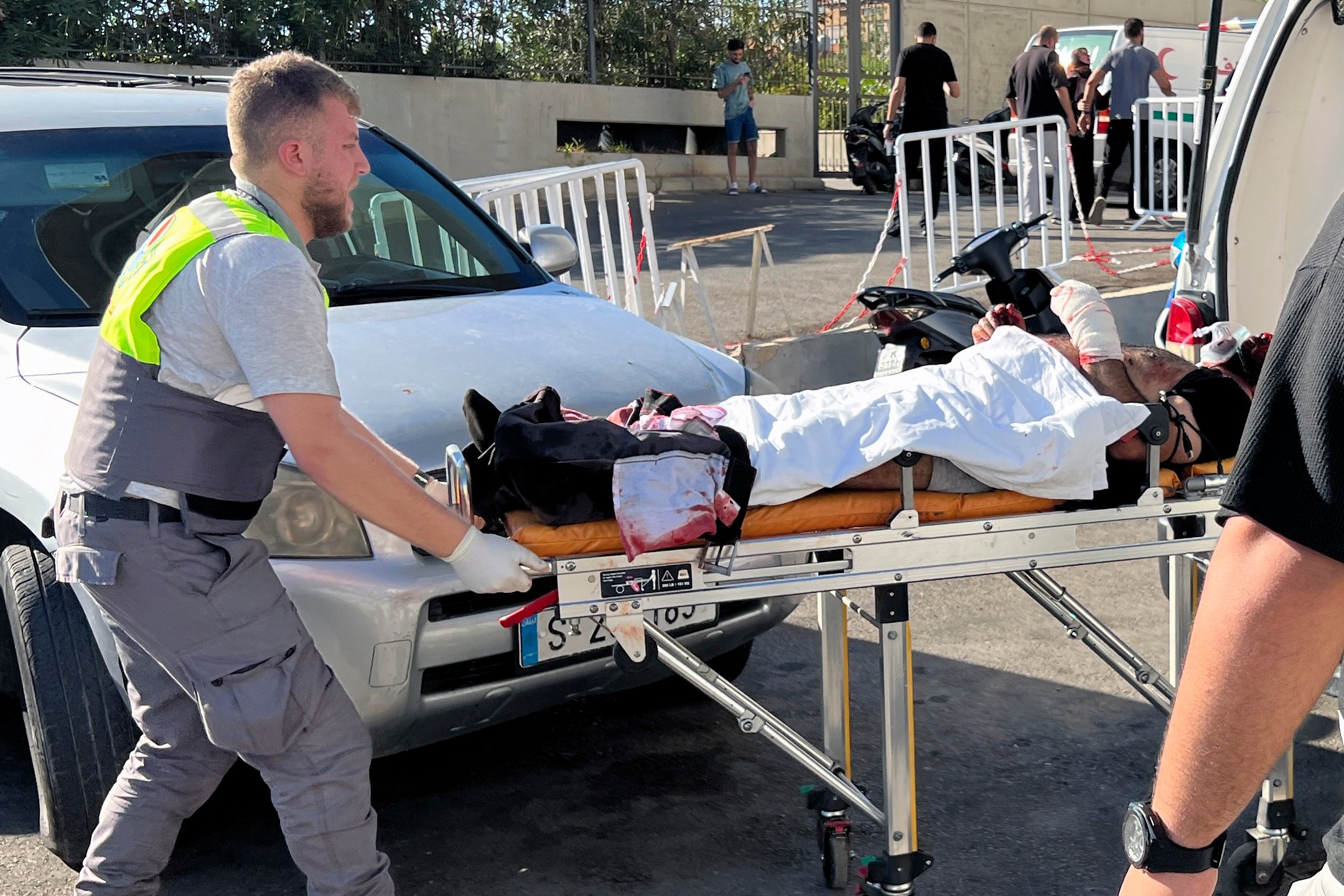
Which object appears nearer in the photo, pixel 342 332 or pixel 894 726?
pixel 894 726

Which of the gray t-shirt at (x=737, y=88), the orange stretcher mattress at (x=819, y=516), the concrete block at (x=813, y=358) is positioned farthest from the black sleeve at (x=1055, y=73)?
the orange stretcher mattress at (x=819, y=516)

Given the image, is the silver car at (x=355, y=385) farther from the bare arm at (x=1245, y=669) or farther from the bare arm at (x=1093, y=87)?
the bare arm at (x=1093, y=87)

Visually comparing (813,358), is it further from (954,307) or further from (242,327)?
(242,327)

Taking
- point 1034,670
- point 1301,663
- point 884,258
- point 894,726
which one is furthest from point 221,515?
point 884,258

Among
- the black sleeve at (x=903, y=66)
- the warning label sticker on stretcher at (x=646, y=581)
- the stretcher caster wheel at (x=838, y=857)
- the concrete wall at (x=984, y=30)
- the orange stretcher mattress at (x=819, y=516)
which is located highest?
the concrete wall at (x=984, y=30)

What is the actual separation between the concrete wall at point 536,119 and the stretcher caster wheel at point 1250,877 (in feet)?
44.8

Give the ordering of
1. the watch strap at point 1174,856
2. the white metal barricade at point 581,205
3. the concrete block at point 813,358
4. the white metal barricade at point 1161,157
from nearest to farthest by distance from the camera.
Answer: the watch strap at point 1174,856 < the white metal barricade at point 581,205 < the concrete block at point 813,358 < the white metal barricade at point 1161,157

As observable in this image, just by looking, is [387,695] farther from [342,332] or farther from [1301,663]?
[1301,663]

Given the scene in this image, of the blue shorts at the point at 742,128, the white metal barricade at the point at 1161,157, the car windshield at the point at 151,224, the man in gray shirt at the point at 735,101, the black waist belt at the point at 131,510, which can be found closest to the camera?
the black waist belt at the point at 131,510

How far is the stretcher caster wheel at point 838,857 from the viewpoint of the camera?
328 cm

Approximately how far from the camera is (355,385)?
11.3 feet

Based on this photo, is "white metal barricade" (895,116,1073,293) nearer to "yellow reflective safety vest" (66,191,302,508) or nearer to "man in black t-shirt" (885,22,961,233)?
"man in black t-shirt" (885,22,961,233)

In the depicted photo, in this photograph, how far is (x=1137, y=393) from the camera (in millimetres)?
3223

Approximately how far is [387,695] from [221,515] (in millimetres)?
629
